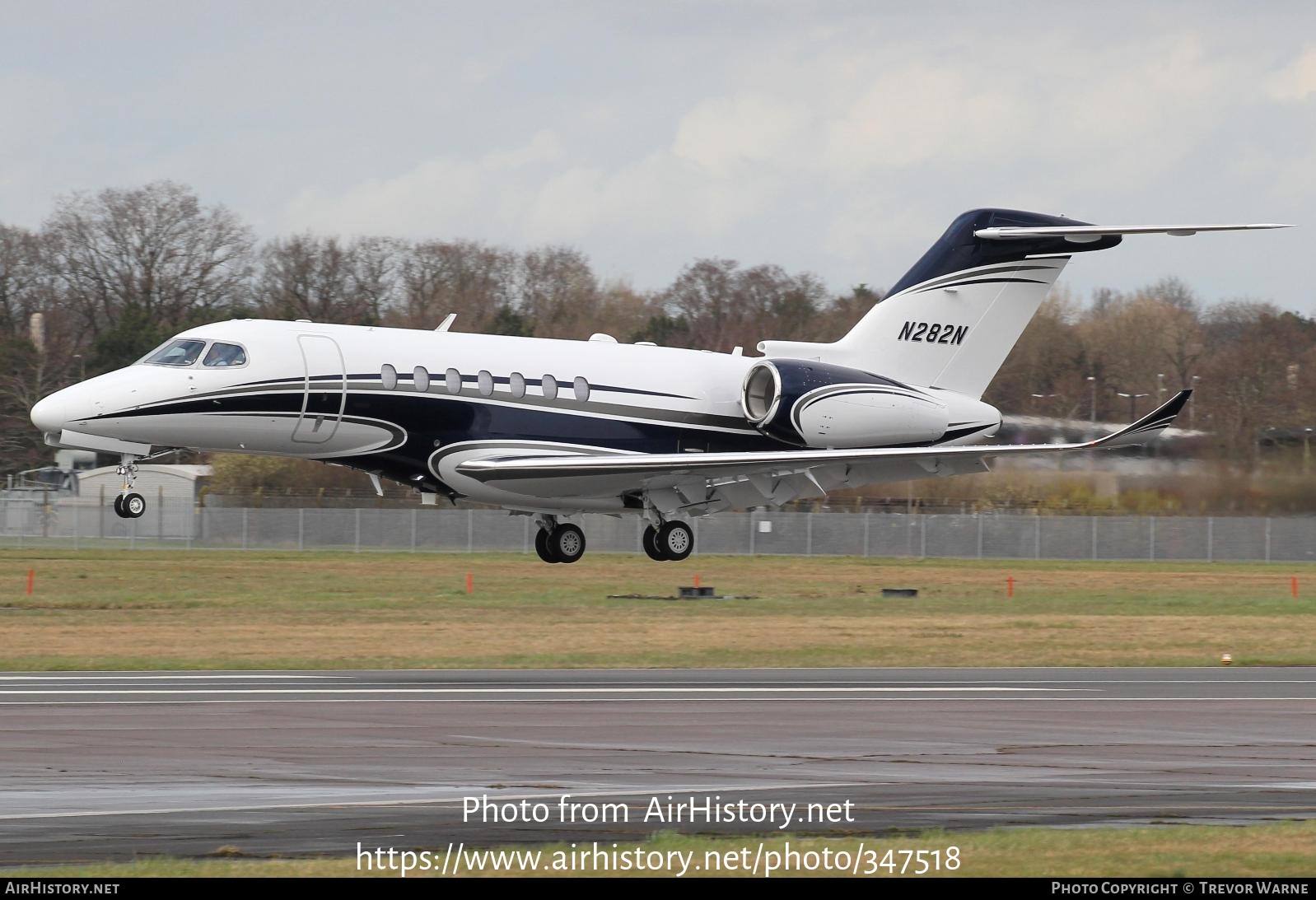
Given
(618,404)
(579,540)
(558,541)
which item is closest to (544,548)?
(558,541)

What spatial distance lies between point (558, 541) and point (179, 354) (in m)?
7.48

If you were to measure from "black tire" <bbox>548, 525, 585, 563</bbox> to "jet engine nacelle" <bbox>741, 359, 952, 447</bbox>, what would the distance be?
3622 millimetres

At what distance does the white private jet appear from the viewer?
26.6 m

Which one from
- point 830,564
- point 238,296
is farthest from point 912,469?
point 238,296

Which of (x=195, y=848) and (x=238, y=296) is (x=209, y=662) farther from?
(x=238, y=296)

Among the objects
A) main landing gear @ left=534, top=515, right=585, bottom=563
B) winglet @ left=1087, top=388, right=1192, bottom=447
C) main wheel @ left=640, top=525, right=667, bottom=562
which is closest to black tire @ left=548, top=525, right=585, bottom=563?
main landing gear @ left=534, top=515, right=585, bottom=563

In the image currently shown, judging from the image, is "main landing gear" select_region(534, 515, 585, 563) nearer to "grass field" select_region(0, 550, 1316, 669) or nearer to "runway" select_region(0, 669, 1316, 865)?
"grass field" select_region(0, 550, 1316, 669)

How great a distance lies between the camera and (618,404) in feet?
96.9

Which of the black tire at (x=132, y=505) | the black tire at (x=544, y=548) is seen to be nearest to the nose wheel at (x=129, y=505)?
the black tire at (x=132, y=505)

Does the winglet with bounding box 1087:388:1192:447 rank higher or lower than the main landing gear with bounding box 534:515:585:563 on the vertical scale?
higher

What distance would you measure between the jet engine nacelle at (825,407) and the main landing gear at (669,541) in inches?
90.1

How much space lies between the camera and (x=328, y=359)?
89.1 ft

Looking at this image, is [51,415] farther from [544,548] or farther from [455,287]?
[455,287]

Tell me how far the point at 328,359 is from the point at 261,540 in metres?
37.9
